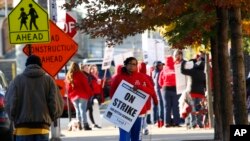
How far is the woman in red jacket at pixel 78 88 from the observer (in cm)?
2303

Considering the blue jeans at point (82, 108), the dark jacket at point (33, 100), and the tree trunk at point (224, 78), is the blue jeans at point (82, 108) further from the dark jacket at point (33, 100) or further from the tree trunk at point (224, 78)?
the dark jacket at point (33, 100)

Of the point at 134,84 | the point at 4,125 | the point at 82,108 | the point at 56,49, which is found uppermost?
the point at 56,49

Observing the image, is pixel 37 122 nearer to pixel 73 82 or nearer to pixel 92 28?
pixel 92 28

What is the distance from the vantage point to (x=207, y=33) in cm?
1487

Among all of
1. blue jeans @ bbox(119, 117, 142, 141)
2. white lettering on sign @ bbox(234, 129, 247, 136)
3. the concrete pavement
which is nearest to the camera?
white lettering on sign @ bbox(234, 129, 247, 136)

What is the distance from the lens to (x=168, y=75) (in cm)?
2333

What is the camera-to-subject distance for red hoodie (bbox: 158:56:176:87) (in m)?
23.3

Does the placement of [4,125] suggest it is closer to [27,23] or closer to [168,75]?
[27,23]

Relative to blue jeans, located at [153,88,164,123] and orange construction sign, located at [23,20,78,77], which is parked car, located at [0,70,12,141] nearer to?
orange construction sign, located at [23,20,78,77]

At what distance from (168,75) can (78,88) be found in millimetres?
2335

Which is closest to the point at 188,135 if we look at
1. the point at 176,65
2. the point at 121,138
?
the point at 176,65

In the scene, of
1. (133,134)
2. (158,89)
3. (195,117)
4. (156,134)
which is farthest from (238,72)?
(158,89)

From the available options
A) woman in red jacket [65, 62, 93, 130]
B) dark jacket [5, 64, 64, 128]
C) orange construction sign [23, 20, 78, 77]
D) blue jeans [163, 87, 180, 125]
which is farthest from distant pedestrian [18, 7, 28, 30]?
blue jeans [163, 87, 180, 125]

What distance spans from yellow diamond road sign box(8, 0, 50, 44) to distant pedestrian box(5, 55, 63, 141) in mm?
4594
